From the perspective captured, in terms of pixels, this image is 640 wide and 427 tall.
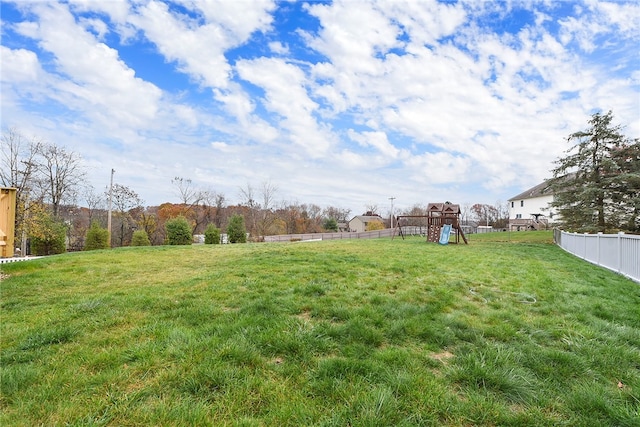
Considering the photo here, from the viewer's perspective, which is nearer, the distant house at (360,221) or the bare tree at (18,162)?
the bare tree at (18,162)

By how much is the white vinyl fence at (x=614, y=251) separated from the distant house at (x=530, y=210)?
28.4 m

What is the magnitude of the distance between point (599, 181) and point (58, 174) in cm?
3898

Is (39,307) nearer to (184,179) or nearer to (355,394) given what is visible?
(355,394)

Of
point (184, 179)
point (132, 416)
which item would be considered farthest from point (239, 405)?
point (184, 179)

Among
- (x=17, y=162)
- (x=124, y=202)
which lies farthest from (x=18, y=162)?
(x=124, y=202)

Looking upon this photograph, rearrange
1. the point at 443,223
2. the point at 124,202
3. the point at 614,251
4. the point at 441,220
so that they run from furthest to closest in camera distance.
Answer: the point at 124,202 < the point at 443,223 < the point at 441,220 < the point at 614,251

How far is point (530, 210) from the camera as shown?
4162cm

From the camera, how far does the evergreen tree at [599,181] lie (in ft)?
52.4

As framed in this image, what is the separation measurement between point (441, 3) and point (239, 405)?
32.9 ft

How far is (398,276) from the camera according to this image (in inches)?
238

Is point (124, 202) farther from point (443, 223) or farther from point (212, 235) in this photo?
point (443, 223)

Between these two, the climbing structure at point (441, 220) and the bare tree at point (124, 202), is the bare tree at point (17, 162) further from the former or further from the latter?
the climbing structure at point (441, 220)

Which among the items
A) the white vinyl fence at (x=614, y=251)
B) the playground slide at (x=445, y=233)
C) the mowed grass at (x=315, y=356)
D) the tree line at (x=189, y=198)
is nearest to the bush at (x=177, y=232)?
the tree line at (x=189, y=198)

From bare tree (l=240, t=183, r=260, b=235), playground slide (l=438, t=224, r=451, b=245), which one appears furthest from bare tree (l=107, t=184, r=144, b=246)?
playground slide (l=438, t=224, r=451, b=245)
